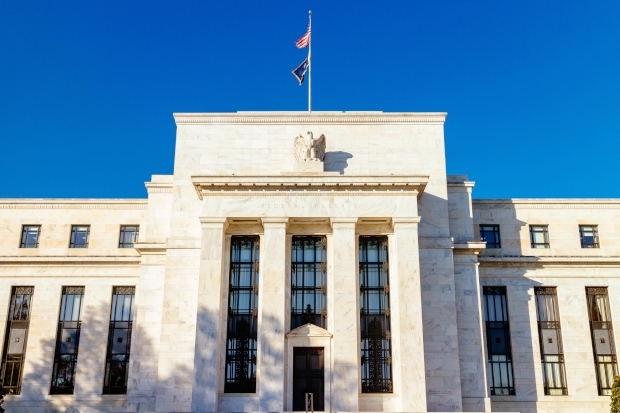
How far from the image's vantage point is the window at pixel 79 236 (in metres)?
38.8

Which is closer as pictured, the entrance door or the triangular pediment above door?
the entrance door

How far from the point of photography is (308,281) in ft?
109

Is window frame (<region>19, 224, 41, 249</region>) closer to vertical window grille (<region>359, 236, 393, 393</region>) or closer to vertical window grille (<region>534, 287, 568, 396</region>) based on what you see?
vertical window grille (<region>359, 236, 393, 393</region>)

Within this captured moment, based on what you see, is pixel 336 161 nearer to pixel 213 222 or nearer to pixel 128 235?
pixel 213 222

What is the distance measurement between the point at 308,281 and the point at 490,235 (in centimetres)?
1171

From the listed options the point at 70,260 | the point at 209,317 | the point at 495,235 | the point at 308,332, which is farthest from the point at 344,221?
the point at 70,260

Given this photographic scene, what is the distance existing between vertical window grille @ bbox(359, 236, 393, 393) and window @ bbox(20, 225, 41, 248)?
1938cm

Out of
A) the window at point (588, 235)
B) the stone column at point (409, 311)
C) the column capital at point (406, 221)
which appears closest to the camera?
the stone column at point (409, 311)

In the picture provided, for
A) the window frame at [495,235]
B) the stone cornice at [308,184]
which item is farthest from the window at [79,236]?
the window frame at [495,235]

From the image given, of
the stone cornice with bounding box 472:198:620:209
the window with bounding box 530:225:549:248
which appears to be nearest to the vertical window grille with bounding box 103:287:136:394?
the stone cornice with bounding box 472:198:620:209

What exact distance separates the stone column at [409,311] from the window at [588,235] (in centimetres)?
1189

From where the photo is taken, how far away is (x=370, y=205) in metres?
33.0

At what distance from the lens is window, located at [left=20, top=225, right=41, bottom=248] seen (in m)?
38.8

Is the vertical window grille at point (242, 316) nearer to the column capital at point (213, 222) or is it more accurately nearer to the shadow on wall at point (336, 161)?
the column capital at point (213, 222)
